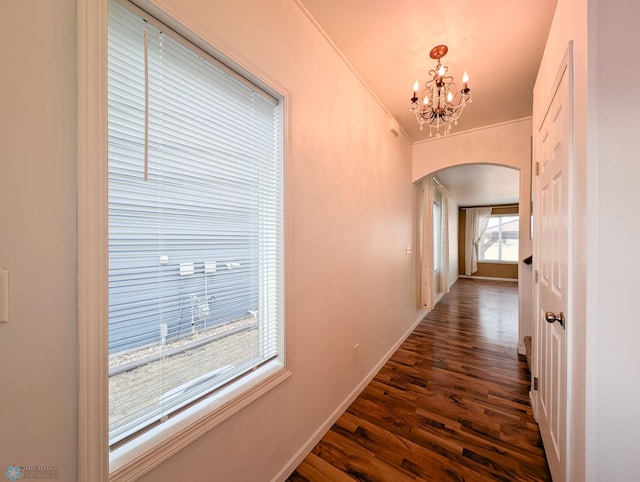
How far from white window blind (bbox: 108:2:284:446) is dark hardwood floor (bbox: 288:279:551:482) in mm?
921

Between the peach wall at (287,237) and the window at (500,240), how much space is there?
7.15 m

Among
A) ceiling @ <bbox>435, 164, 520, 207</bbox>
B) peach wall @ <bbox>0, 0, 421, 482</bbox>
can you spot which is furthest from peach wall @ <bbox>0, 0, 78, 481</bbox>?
ceiling @ <bbox>435, 164, 520, 207</bbox>

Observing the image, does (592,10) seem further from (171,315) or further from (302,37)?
(171,315)

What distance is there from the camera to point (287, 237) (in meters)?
1.34

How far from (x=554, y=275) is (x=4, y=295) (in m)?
2.16

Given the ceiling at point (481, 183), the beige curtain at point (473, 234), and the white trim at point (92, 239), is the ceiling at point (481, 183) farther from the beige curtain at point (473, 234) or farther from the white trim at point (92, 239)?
the white trim at point (92, 239)

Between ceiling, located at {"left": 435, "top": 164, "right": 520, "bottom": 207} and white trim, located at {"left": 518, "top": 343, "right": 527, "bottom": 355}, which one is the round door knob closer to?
white trim, located at {"left": 518, "top": 343, "right": 527, "bottom": 355}

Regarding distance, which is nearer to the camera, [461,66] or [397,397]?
[461,66]

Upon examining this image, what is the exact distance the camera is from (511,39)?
1661 millimetres

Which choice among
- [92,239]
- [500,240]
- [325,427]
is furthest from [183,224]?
[500,240]

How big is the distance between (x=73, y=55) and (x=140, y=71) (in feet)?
0.71

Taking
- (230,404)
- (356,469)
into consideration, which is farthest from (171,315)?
(356,469)

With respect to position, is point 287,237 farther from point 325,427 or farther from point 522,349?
point 522,349

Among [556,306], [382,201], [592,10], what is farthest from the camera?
[382,201]
